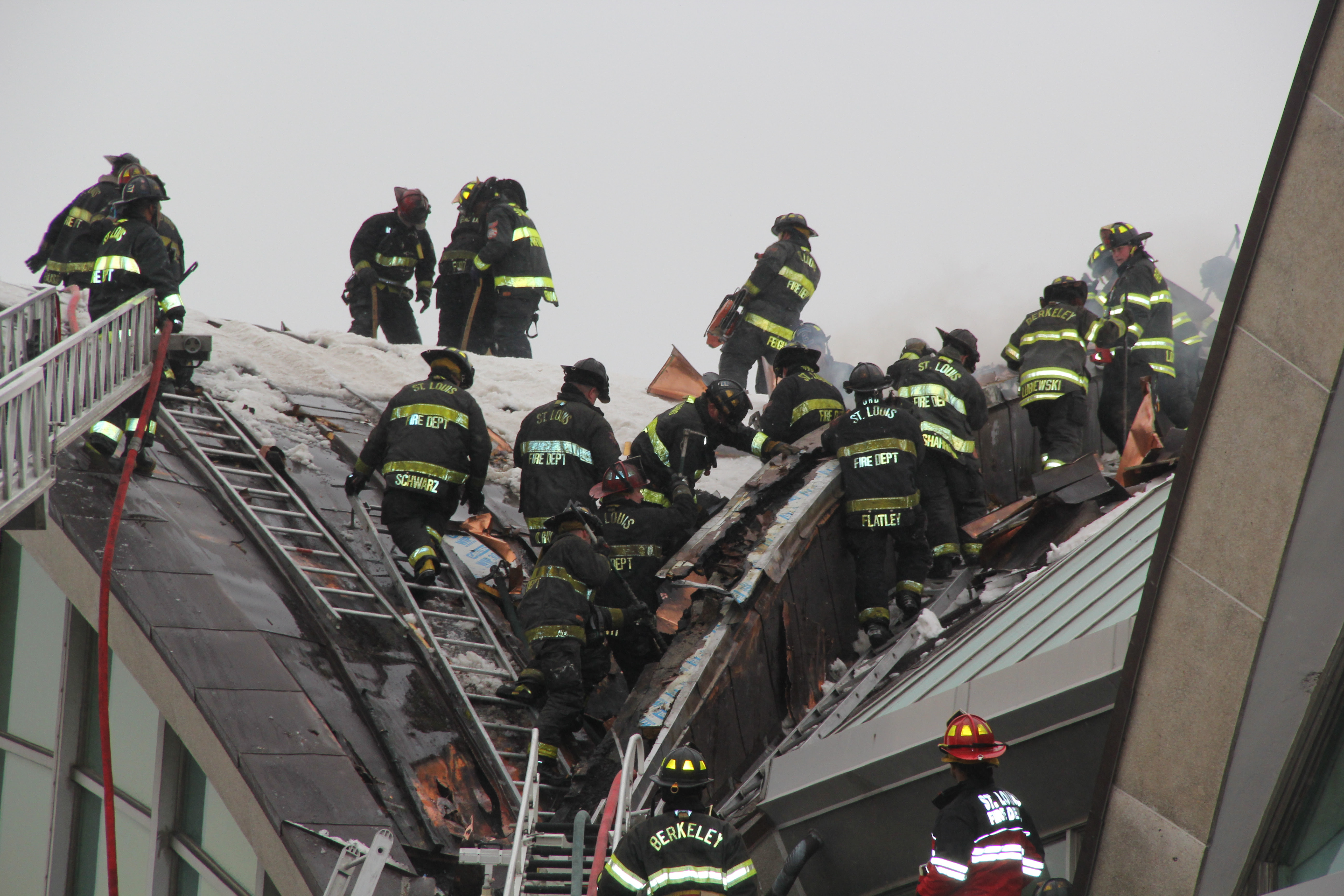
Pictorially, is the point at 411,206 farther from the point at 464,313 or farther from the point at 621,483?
the point at 621,483

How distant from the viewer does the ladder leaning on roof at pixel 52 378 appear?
19.7 feet

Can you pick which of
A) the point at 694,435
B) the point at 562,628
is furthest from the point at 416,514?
the point at 694,435

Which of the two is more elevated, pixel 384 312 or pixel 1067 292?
pixel 384 312

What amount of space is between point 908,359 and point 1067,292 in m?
1.56

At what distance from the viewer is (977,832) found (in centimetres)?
447

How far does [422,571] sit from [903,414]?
Answer: 3.36 metres

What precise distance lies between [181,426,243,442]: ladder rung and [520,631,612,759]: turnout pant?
3402mm

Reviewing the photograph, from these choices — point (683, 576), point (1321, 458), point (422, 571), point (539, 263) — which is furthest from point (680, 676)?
point (539, 263)

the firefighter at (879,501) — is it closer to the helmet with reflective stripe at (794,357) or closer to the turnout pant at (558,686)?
the helmet with reflective stripe at (794,357)

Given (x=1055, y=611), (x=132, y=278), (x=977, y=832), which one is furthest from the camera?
(x=132, y=278)

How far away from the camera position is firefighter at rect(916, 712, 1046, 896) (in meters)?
4.41

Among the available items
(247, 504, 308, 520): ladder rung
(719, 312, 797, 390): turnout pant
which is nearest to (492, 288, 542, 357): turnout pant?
(719, 312, 797, 390): turnout pant

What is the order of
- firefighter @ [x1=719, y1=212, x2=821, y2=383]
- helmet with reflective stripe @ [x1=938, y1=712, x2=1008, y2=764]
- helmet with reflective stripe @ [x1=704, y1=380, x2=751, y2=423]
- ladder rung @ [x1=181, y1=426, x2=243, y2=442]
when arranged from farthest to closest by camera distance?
firefighter @ [x1=719, y1=212, x2=821, y2=383] → ladder rung @ [x1=181, y1=426, x2=243, y2=442] → helmet with reflective stripe @ [x1=704, y1=380, x2=751, y2=423] → helmet with reflective stripe @ [x1=938, y1=712, x2=1008, y2=764]

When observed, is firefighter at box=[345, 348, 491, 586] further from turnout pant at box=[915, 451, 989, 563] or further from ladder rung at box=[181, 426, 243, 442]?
turnout pant at box=[915, 451, 989, 563]
